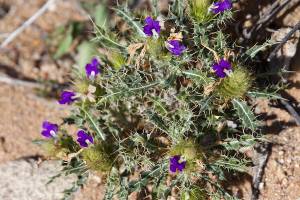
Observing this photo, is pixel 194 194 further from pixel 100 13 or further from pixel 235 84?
pixel 100 13

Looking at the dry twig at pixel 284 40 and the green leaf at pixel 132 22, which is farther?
the green leaf at pixel 132 22

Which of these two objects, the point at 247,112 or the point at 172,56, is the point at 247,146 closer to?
the point at 247,112

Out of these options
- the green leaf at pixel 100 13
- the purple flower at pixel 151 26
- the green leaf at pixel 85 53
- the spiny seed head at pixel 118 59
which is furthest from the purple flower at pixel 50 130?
the green leaf at pixel 100 13

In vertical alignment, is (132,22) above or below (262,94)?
above

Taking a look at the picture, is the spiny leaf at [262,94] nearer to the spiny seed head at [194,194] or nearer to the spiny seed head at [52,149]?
the spiny seed head at [194,194]

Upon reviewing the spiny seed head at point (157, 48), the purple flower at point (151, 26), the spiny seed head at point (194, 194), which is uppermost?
the purple flower at point (151, 26)

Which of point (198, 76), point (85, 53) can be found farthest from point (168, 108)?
point (85, 53)

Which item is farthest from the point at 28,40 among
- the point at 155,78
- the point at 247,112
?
the point at 247,112
